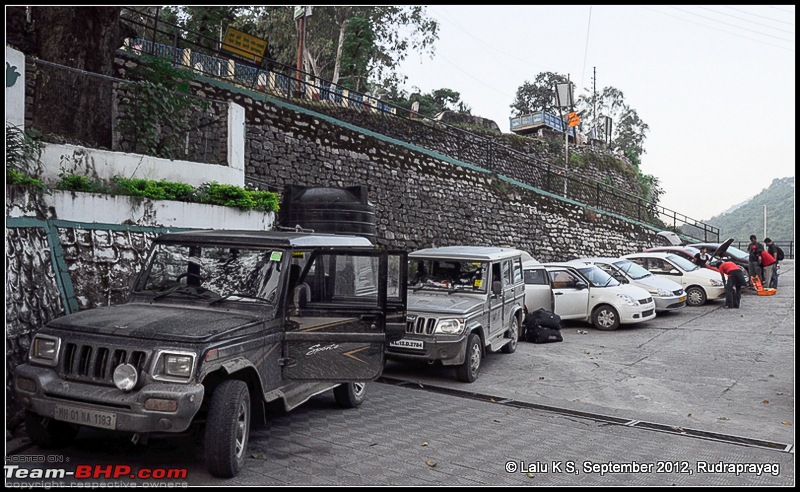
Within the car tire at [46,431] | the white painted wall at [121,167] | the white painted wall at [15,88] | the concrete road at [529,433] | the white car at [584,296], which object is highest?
the white painted wall at [15,88]

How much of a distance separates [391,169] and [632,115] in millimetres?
58058

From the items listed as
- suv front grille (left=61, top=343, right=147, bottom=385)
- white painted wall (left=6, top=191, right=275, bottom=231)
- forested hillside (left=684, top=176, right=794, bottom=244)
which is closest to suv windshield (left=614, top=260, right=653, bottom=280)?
white painted wall (left=6, top=191, right=275, bottom=231)

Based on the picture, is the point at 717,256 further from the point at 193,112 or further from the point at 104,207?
the point at 104,207

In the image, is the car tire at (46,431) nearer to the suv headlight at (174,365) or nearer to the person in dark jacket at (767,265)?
the suv headlight at (174,365)

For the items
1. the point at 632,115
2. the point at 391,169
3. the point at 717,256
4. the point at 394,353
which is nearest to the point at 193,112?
the point at 394,353

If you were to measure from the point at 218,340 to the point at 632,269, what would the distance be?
1374 centimetres

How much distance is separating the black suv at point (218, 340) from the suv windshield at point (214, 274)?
10 millimetres

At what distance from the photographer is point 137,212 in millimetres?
8016

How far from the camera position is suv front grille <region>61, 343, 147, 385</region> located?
14.5ft

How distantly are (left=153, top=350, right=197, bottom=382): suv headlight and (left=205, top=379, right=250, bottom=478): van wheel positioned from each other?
354 mm

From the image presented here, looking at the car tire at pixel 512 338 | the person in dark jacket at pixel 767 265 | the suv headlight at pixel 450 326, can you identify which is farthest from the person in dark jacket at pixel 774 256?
the suv headlight at pixel 450 326

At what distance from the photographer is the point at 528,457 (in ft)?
18.3

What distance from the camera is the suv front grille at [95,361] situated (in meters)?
4.43

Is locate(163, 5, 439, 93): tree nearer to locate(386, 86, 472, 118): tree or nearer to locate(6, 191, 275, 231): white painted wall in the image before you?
locate(386, 86, 472, 118): tree
